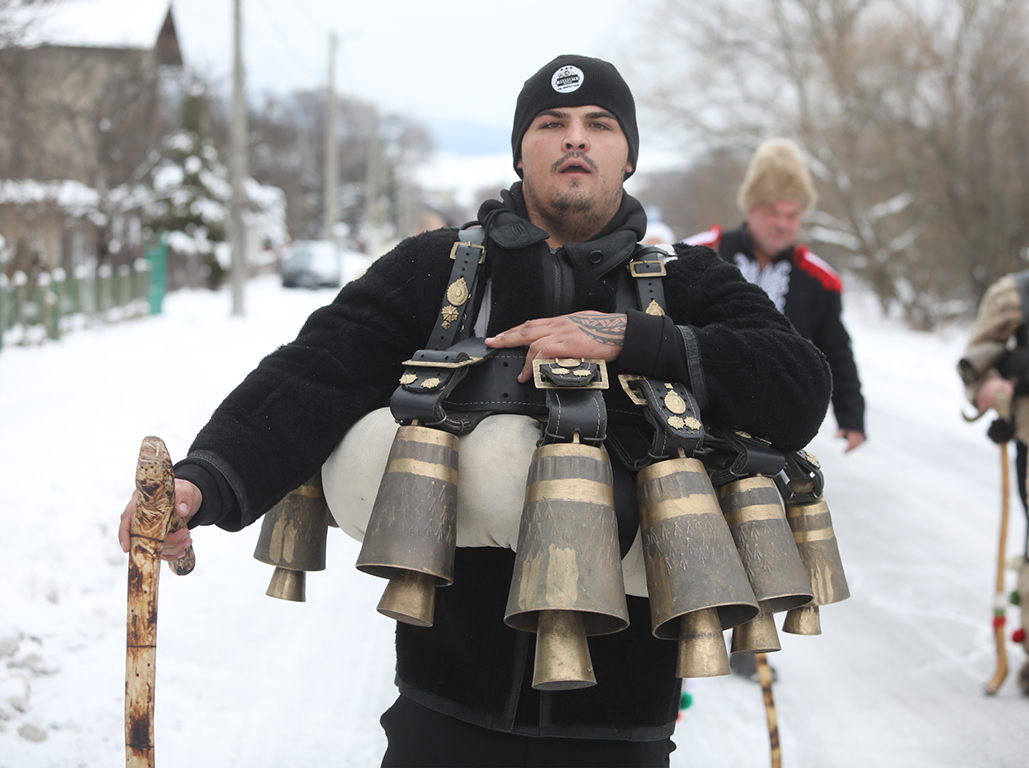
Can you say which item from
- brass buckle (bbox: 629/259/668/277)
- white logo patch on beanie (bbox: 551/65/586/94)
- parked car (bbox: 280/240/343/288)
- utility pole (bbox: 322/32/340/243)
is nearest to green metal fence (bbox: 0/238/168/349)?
utility pole (bbox: 322/32/340/243)

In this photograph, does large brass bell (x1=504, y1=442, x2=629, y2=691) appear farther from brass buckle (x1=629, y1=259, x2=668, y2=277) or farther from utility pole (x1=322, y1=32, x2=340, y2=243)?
utility pole (x1=322, y1=32, x2=340, y2=243)

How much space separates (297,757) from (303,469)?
1.60 metres

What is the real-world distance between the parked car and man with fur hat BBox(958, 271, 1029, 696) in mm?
28311

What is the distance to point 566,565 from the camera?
1.66 meters

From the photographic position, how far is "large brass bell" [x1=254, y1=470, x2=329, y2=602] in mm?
2117

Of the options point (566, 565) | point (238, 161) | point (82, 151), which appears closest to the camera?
point (566, 565)

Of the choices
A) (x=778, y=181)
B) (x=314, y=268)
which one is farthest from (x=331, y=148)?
(x=778, y=181)

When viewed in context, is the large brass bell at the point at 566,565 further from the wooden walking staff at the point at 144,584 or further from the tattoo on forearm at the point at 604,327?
the wooden walking staff at the point at 144,584

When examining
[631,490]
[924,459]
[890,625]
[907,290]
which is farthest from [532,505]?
[907,290]

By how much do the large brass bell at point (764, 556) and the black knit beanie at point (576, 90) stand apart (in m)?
0.89

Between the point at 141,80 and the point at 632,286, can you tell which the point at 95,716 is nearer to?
the point at 632,286

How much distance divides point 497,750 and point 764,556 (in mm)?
701

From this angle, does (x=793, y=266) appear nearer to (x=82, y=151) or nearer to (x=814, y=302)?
(x=814, y=302)

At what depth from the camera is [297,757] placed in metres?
3.15
